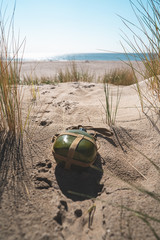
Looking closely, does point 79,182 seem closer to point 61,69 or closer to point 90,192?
point 90,192

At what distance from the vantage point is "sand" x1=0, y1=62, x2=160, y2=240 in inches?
31.7

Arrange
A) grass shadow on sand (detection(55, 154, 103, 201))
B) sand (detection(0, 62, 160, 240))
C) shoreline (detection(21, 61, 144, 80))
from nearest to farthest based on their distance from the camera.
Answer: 1. sand (detection(0, 62, 160, 240))
2. grass shadow on sand (detection(55, 154, 103, 201))
3. shoreline (detection(21, 61, 144, 80))

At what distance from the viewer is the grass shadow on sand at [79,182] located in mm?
1016

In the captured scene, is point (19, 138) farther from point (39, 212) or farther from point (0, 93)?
point (39, 212)

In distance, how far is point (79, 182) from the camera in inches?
42.9

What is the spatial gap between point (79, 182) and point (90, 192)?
95 millimetres

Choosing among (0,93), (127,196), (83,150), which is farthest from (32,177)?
(0,93)

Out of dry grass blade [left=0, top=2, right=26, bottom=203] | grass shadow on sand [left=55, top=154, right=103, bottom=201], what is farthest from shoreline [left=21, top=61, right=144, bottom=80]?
grass shadow on sand [left=55, top=154, right=103, bottom=201]

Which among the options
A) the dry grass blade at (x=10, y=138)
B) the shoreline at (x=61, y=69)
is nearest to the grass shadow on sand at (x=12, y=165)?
the dry grass blade at (x=10, y=138)

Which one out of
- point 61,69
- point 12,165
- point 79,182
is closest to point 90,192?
point 79,182

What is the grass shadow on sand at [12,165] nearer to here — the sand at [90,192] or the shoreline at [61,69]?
the sand at [90,192]

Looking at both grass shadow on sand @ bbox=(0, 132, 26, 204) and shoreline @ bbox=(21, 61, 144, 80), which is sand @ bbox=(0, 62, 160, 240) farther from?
shoreline @ bbox=(21, 61, 144, 80)

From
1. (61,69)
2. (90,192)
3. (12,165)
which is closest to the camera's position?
(90,192)

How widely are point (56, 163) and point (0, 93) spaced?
27.4 inches
